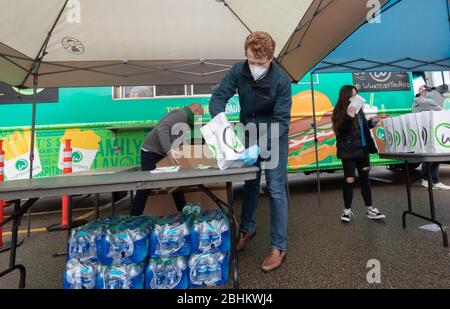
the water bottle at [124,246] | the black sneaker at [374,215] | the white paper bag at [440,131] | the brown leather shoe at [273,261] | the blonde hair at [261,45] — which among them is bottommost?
the brown leather shoe at [273,261]

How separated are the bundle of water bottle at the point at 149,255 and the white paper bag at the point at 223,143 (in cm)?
45

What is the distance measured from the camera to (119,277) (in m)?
1.45

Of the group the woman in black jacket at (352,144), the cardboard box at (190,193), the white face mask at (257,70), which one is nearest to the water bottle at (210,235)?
the white face mask at (257,70)

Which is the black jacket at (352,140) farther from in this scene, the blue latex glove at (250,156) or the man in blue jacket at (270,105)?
the blue latex glove at (250,156)

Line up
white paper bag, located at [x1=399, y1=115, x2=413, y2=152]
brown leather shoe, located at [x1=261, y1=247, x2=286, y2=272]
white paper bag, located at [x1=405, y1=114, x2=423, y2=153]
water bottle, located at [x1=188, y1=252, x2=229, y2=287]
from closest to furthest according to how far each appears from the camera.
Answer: water bottle, located at [x1=188, y1=252, x2=229, y2=287]
brown leather shoe, located at [x1=261, y1=247, x2=286, y2=272]
white paper bag, located at [x1=405, y1=114, x2=423, y2=153]
white paper bag, located at [x1=399, y1=115, x2=413, y2=152]

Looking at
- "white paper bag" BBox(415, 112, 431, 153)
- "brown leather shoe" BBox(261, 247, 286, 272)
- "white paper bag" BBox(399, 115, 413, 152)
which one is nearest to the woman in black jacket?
"white paper bag" BBox(399, 115, 413, 152)

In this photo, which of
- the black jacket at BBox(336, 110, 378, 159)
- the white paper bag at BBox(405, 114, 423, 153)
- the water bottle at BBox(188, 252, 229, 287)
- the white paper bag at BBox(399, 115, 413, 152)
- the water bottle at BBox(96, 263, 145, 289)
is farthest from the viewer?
the black jacket at BBox(336, 110, 378, 159)

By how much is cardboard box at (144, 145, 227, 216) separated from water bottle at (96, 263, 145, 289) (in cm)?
143

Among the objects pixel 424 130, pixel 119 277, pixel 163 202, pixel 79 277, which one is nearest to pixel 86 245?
pixel 79 277

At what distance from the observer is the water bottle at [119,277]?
1.45 metres

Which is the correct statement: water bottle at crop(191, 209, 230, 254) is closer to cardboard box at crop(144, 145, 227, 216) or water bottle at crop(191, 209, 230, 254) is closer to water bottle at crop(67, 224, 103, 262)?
water bottle at crop(67, 224, 103, 262)

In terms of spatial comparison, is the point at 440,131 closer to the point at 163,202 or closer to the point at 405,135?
the point at 405,135

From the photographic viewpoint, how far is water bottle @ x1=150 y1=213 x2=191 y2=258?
1.52 metres
